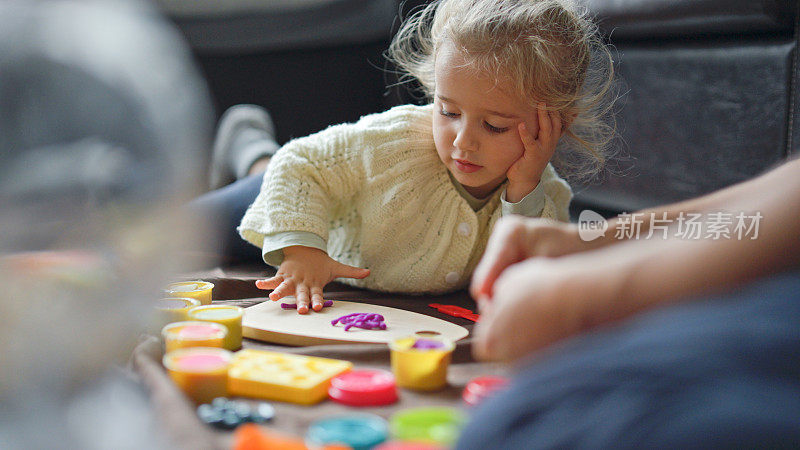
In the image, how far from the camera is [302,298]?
3.22 feet

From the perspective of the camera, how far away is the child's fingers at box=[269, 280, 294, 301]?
100cm

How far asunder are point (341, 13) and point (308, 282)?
1.29 m

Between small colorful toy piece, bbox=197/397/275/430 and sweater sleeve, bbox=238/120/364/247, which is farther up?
sweater sleeve, bbox=238/120/364/247

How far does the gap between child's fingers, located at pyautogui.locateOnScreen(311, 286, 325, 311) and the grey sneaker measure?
2.20 ft

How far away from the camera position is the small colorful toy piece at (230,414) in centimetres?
61

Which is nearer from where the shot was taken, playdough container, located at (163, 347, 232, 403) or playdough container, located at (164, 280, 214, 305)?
playdough container, located at (163, 347, 232, 403)

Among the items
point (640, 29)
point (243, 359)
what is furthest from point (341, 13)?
point (243, 359)

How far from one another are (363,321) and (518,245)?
12.7 inches

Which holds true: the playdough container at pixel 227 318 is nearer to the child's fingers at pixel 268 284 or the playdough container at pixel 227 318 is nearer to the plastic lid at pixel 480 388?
the child's fingers at pixel 268 284

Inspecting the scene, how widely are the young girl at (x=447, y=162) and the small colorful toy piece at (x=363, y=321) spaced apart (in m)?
0.08

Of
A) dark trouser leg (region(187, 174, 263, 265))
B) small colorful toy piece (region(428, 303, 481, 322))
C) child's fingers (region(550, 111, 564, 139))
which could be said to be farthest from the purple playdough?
dark trouser leg (region(187, 174, 263, 265))

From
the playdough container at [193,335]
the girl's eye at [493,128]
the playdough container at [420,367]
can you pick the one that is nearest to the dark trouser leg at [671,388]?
the playdough container at [420,367]

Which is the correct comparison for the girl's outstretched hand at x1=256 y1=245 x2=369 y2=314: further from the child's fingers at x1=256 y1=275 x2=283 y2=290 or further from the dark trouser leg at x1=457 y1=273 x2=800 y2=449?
the dark trouser leg at x1=457 y1=273 x2=800 y2=449

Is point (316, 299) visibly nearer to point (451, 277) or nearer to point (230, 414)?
point (451, 277)
